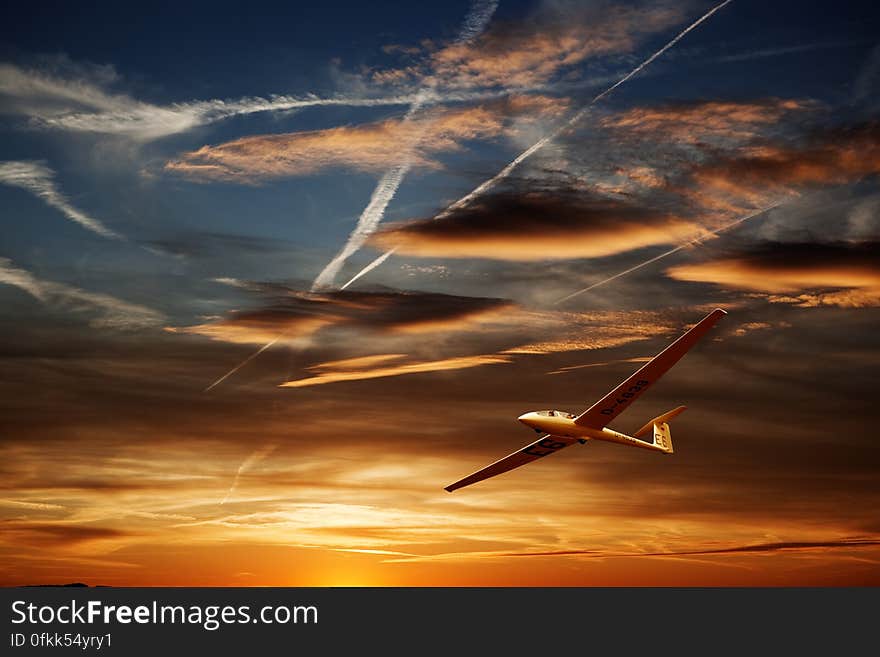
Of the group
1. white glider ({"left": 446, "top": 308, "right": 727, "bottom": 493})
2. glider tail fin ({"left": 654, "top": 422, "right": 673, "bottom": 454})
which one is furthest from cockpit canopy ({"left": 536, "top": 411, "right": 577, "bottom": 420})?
glider tail fin ({"left": 654, "top": 422, "right": 673, "bottom": 454})

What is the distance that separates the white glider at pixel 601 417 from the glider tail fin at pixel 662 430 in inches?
273

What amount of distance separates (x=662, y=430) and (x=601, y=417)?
29.1m

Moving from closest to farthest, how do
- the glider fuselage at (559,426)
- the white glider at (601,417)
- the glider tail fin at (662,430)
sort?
the white glider at (601,417) → the glider fuselage at (559,426) → the glider tail fin at (662,430)

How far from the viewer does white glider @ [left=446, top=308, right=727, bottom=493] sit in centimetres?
7894

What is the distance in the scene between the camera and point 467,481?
108m

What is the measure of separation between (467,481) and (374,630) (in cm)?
6644

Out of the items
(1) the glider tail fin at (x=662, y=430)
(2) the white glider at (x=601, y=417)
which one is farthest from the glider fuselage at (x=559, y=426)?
(1) the glider tail fin at (x=662, y=430)

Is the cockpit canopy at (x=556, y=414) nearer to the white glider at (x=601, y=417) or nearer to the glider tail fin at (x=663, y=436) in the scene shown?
the white glider at (x=601, y=417)

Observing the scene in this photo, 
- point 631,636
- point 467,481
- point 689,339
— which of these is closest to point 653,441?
Answer: point 467,481

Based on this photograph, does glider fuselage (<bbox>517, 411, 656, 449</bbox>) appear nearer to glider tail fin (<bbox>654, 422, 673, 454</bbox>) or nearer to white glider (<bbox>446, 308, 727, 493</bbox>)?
white glider (<bbox>446, 308, 727, 493</bbox>)

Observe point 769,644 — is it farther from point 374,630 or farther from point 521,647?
point 374,630

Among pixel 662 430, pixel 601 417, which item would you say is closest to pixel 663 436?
pixel 662 430

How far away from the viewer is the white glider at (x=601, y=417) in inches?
3108

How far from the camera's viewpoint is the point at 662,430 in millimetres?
113688
